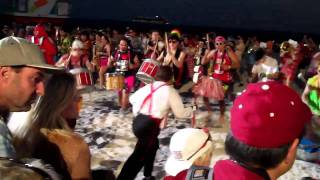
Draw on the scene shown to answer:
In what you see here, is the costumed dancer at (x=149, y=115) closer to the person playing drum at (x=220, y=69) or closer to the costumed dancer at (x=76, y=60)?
the person playing drum at (x=220, y=69)

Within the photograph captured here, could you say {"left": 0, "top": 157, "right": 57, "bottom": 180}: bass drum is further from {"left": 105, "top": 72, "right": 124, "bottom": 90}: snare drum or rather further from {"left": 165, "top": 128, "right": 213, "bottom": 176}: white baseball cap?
{"left": 105, "top": 72, "right": 124, "bottom": 90}: snare drum

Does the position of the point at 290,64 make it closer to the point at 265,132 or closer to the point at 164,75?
the point at 164,75

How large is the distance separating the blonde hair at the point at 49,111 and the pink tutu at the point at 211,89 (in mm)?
4180

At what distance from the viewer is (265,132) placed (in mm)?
1261

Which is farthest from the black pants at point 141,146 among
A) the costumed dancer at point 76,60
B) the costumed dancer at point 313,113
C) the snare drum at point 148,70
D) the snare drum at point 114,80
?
the costumed dancer at point 76,60

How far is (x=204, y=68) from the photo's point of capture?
7047 millimetres

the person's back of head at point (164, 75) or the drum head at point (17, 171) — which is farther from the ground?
the drum head at point (17, 171)

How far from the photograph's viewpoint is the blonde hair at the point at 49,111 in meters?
1.82

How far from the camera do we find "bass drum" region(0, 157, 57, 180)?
0.89 m

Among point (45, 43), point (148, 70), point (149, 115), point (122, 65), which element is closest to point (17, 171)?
point (149, 115)

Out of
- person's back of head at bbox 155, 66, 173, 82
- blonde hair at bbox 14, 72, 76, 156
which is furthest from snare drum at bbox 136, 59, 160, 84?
blonde hair at bbox 14, 72, 76, 156

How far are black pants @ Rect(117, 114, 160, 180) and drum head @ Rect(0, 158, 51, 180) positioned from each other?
2729mm

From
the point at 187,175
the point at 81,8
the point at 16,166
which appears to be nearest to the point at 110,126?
the point at 187,175

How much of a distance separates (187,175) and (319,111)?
3.66m
